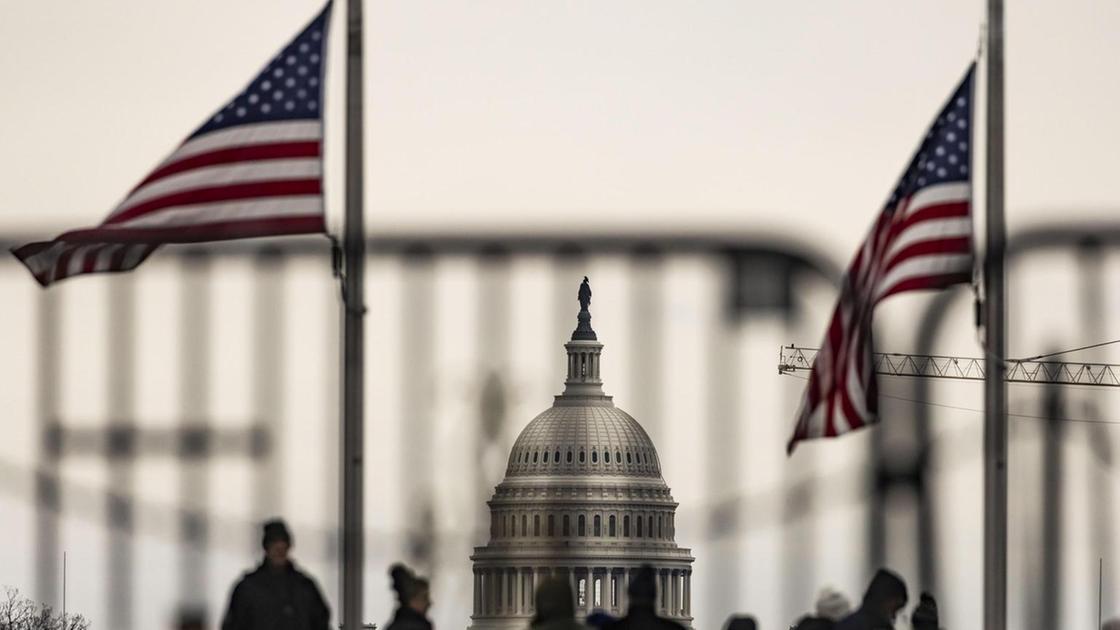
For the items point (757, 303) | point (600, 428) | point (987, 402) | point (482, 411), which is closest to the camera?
point (757, 303)

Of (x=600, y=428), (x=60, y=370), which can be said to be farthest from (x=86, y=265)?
(x=600, y=428)

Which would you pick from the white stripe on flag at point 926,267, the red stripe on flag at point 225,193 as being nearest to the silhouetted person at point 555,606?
the white stripe on flag at point 926,267

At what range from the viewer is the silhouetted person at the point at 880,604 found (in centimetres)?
1473

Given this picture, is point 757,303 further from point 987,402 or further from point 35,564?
point 35,564

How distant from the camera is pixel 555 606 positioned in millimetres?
13914

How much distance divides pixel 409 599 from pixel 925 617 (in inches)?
114

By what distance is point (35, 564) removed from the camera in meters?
15.0

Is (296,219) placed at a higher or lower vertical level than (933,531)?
higher

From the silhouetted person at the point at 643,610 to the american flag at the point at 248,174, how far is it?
2842mm

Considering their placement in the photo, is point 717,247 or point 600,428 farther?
point 600,428

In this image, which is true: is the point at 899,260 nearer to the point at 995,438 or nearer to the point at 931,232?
the point at 931,232

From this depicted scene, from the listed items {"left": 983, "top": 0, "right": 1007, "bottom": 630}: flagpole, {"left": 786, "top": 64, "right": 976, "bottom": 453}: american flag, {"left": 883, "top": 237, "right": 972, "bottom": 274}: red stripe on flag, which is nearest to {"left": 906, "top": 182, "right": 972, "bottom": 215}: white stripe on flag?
{"left": 786, "top": 64, "right": 976, "bottom": 453}: american flag

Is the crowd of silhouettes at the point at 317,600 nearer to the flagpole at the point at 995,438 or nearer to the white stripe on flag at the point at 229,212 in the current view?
the flagpole at the point at 995,438

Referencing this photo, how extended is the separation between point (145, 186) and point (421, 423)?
271cm
